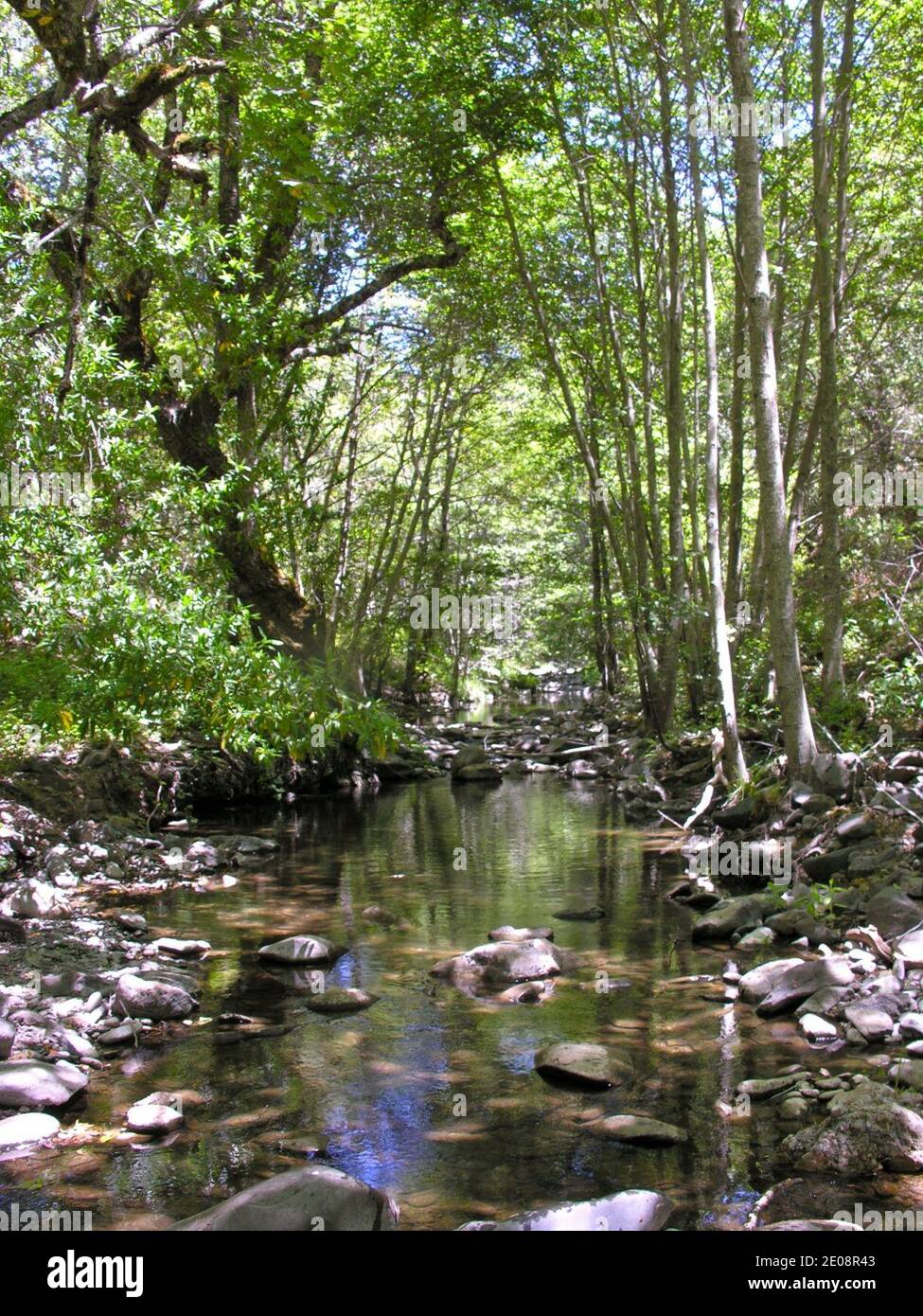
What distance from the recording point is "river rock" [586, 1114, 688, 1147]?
4730 millimetres

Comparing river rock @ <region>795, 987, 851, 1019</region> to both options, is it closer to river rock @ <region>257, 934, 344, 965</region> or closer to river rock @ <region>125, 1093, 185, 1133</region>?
river rock @ <region>257, 934, 344, 965</region>

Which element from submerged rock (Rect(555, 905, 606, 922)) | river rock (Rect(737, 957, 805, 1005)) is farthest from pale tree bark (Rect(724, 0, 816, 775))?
river rock (Rect(737, 957, 805, 1005))

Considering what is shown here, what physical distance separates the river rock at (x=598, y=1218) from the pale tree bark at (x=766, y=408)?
6661mm

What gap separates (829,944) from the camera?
728cm

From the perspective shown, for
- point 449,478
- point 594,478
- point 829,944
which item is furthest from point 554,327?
point 829,944

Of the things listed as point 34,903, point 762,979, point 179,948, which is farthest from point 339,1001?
point 34,903

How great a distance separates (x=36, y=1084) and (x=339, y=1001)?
A: 2013 millimetres

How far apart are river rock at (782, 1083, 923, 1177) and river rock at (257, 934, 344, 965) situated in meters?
3.83

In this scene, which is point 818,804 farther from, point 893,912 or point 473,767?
point 473,767

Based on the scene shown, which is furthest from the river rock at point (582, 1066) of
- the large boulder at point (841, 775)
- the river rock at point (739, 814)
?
the river rock at point (739, 814)

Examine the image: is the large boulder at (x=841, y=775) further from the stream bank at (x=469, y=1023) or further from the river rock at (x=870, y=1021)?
the river rock at (x=870, y=1021)

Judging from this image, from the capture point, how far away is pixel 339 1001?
6684 mm

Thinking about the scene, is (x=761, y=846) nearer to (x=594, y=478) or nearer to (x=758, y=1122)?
(x=758, y=1122)
